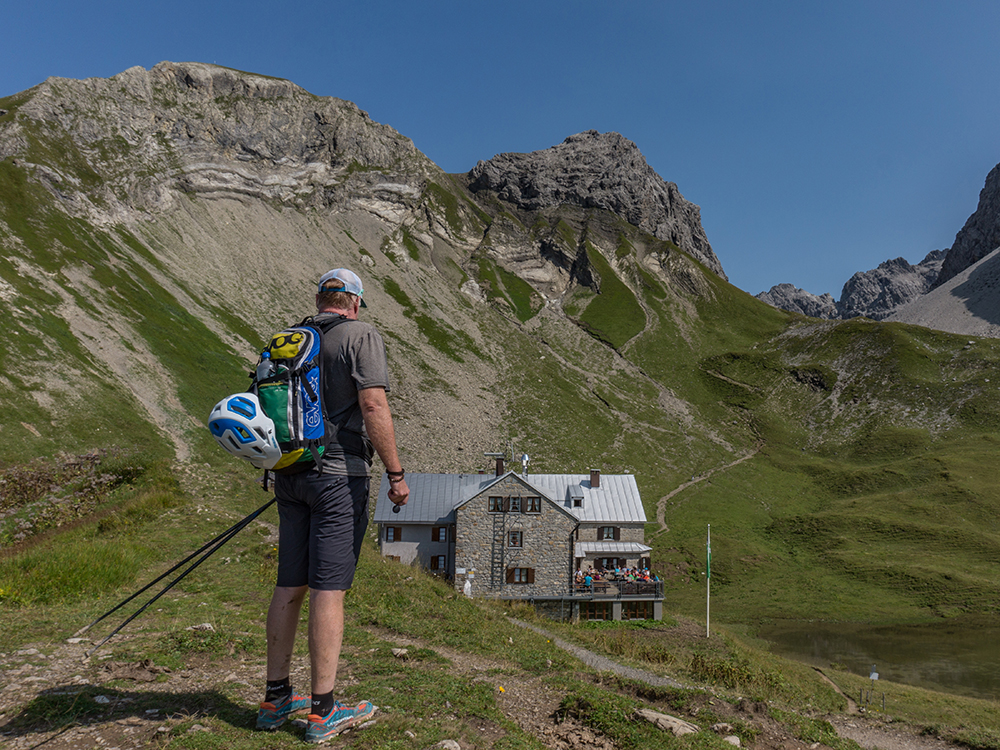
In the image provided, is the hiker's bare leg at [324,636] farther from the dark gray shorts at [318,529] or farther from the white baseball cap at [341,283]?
the white baseball cap at [341,283]

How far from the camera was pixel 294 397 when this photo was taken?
17.0ft

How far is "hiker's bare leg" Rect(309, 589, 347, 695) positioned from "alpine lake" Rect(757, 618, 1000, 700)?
30514 millimetres

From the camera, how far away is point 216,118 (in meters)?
116

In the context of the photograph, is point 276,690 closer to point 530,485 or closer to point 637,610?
point 530,485

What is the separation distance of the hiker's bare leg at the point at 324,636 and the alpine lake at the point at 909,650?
30.5m

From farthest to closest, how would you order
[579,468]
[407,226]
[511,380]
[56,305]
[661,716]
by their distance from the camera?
[407,226], [511,380], [579,468], [56,305], [661,716]

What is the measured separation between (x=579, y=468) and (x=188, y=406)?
48.2 m

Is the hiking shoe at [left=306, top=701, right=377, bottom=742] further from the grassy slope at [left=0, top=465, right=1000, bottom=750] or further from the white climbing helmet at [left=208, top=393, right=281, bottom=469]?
the white climbing helmet at [left=208, top=393, right=281, bottom=469]

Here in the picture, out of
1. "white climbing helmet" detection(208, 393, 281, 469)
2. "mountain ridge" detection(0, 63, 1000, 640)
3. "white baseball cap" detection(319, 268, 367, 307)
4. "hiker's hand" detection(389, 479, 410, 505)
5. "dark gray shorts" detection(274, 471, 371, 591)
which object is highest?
"mountain ridge" detection(0, 63, 1000, 640)

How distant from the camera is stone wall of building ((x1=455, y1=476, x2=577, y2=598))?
38.7m

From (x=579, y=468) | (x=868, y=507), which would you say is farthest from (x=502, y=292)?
(x=868, y=507)

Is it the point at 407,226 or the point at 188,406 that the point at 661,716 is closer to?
the point at 188,406

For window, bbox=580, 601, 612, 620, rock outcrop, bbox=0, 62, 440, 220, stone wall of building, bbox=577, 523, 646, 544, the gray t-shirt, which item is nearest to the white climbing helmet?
the gray t-shirt

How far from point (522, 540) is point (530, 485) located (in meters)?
3.81
